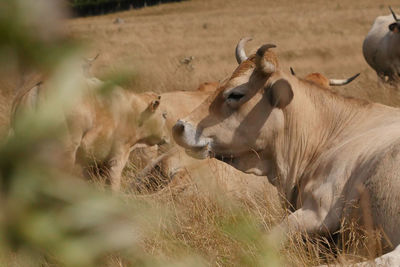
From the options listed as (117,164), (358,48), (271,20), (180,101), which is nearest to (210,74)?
(180,101)

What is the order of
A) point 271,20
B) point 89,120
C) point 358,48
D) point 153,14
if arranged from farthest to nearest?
point 153,14 < point 271,20 < point 358,48 < point 89,120

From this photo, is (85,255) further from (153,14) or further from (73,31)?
(153,14)

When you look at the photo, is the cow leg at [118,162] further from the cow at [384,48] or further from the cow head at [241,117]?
the cow at [384,48]

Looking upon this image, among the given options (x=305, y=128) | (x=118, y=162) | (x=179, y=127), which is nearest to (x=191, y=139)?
(x=179, y=127)

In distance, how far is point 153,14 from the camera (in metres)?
63.3

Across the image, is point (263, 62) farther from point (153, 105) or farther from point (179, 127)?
point (153, 105)

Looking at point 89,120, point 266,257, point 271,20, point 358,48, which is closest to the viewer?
point 266,257

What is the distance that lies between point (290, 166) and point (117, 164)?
12.1 feet

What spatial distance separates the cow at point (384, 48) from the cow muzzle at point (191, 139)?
1167 cm

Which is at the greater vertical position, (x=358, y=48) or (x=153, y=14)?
(x=358, y=48)

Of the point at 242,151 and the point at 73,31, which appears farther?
the point at 242,151

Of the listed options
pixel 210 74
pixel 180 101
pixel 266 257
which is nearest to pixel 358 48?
pixel 210 74

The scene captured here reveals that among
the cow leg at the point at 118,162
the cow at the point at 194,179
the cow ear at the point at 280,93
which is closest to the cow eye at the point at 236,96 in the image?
the cow ear at the point at 280,93

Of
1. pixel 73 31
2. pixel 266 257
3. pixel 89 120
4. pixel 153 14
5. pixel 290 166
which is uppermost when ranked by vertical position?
pixel 73 31
